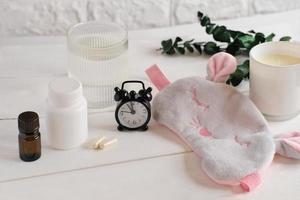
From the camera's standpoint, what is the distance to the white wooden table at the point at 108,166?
900 mm

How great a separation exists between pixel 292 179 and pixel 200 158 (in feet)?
0.42

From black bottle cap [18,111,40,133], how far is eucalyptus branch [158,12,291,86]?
0.37 metres

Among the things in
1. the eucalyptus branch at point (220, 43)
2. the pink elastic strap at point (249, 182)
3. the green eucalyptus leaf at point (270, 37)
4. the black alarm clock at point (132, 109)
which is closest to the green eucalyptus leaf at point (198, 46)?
the eucalyptus branch at point (220, 43)

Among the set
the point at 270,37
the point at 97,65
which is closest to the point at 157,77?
the point at 97,65

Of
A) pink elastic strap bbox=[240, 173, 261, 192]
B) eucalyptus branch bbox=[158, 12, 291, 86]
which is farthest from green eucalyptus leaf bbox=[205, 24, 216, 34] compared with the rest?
pink elastic strap bbox=[240, 173, 261, 192]

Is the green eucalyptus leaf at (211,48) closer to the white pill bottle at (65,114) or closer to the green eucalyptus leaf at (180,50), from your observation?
the green eucalyptus leaf at (180,50)

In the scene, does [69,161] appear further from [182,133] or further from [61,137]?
[182,133]

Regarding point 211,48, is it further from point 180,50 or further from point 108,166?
point 108,166

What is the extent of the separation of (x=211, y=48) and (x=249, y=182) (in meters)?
0.38

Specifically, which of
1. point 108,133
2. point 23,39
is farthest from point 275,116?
point 23,39

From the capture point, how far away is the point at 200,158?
969 mm

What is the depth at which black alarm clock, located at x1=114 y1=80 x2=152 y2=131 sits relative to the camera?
3.32 feet

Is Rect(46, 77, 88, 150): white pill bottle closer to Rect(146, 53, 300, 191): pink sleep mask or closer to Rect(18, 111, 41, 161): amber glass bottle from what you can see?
Rect(18, 111, 41, 161): amber glass bottle

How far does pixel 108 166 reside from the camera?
95 centimetres
